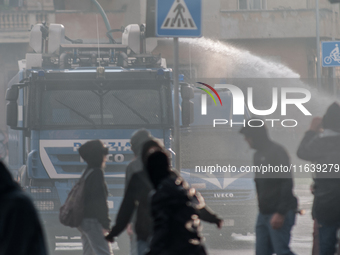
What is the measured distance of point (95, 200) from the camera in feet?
21.8

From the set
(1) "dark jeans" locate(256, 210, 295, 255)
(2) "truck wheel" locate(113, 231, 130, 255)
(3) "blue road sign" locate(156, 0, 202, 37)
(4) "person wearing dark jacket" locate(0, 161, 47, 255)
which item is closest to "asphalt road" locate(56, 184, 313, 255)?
(2) "truck wheel" locate(113, 231, 130, 255)

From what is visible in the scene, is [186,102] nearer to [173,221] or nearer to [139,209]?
[139,209]

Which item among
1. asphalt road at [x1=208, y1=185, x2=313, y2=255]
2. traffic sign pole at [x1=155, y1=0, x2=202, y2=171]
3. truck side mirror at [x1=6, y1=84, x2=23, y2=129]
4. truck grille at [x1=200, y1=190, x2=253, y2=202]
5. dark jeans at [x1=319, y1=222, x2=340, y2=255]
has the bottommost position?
asphalt road at [x1=208, y1=185, x2=313, y2=255]

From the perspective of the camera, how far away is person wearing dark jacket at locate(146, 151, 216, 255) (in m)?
4.03

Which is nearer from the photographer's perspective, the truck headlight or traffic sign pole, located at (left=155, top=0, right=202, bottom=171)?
traffic sign pole, located at (left=155, top=0, right=202, bottom=171)

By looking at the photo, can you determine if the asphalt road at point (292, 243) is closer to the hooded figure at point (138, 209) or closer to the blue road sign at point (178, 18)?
the blue road sign at point (178, 18)

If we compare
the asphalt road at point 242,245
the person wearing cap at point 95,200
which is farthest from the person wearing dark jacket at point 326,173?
the asphalt road at point 242,245

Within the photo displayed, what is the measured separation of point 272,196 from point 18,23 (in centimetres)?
2364

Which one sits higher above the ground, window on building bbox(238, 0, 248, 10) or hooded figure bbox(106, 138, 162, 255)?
window on building bbox(238, 0, 248, 10)

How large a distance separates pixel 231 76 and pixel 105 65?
17.4 m

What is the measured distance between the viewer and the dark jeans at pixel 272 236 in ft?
19.6

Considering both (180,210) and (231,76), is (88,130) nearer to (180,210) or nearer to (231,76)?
(180,210)

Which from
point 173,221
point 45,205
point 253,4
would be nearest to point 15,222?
point 173,221

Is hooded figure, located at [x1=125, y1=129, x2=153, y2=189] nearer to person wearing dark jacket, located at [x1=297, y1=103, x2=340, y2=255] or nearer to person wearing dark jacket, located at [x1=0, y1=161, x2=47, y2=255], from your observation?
person wearing dark jacket, located at [x1=297, y1=103, x2=340, y2=255]
